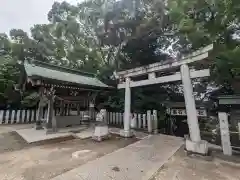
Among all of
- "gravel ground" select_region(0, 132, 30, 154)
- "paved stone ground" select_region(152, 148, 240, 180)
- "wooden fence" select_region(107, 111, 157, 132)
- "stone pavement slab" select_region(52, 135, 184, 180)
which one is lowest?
"paved stone ground" select_region(152, 148, 240, 180)

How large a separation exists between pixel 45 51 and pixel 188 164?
14.8 metres

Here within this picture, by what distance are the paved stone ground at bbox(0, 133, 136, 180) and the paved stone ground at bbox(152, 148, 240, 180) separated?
6.20ft

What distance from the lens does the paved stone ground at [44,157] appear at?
3131 millimetres

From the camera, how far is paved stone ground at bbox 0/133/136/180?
3131 millimetres

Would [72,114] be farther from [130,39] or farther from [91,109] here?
[130,39]

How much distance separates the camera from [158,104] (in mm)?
9961

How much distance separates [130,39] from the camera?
11.0 metres

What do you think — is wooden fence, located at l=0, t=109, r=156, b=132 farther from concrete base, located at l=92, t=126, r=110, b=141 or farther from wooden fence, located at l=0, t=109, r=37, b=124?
concrete base, located at l=92, t=126, r=110, b=141

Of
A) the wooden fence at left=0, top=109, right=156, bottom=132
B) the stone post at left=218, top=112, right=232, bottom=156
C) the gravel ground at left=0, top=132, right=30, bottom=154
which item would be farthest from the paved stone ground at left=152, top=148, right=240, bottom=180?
the gravel ground at left=0, top=132, right=30, bottom=154

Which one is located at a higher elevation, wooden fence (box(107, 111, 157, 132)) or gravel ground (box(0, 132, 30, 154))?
wooden fence (box(107, 111, 157, 132))

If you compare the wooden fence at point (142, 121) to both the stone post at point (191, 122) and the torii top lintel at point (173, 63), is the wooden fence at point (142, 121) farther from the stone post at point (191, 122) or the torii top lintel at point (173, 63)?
the stone post at point (191, 122)

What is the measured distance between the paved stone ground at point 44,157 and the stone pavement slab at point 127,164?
0.33 m

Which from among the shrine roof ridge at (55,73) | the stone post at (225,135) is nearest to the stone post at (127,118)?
the shrine roof ridge at (55,73)

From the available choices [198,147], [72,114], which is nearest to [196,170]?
[198,147]
